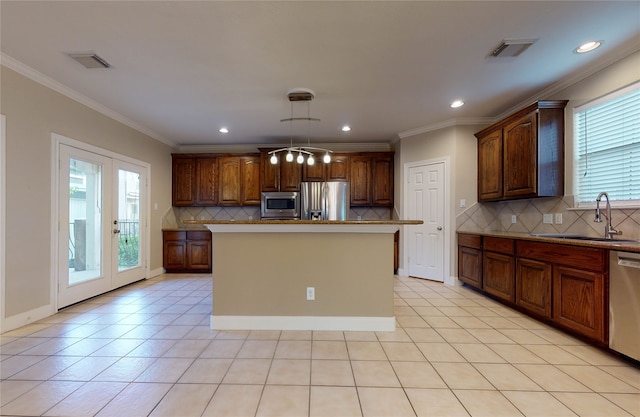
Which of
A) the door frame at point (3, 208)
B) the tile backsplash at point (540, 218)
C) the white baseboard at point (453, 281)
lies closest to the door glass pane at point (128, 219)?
the door frame at point (3, 208)

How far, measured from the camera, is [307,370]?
185 centimetres

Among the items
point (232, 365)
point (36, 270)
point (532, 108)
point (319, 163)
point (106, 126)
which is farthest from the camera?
point (319, 163)

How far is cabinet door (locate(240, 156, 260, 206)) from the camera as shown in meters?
5.24

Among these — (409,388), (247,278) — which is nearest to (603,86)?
(409,388)

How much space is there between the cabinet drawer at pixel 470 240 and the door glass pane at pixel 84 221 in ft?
17.1

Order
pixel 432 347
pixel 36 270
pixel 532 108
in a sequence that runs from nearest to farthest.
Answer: pixel 432 347, pixel 36 270, pixel 532 108

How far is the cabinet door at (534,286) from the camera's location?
8.28ft

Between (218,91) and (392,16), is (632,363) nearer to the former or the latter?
(392,16)

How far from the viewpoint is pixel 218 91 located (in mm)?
3094

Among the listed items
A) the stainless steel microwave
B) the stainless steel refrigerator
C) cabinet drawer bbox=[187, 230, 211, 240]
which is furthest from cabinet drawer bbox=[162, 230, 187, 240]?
the stainless steel refrigerator

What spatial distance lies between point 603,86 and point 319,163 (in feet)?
12.5

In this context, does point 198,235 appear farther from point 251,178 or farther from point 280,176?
point 280,176

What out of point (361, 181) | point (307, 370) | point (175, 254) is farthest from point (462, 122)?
point (175, 254)

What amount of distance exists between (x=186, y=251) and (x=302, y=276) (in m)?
3.36
